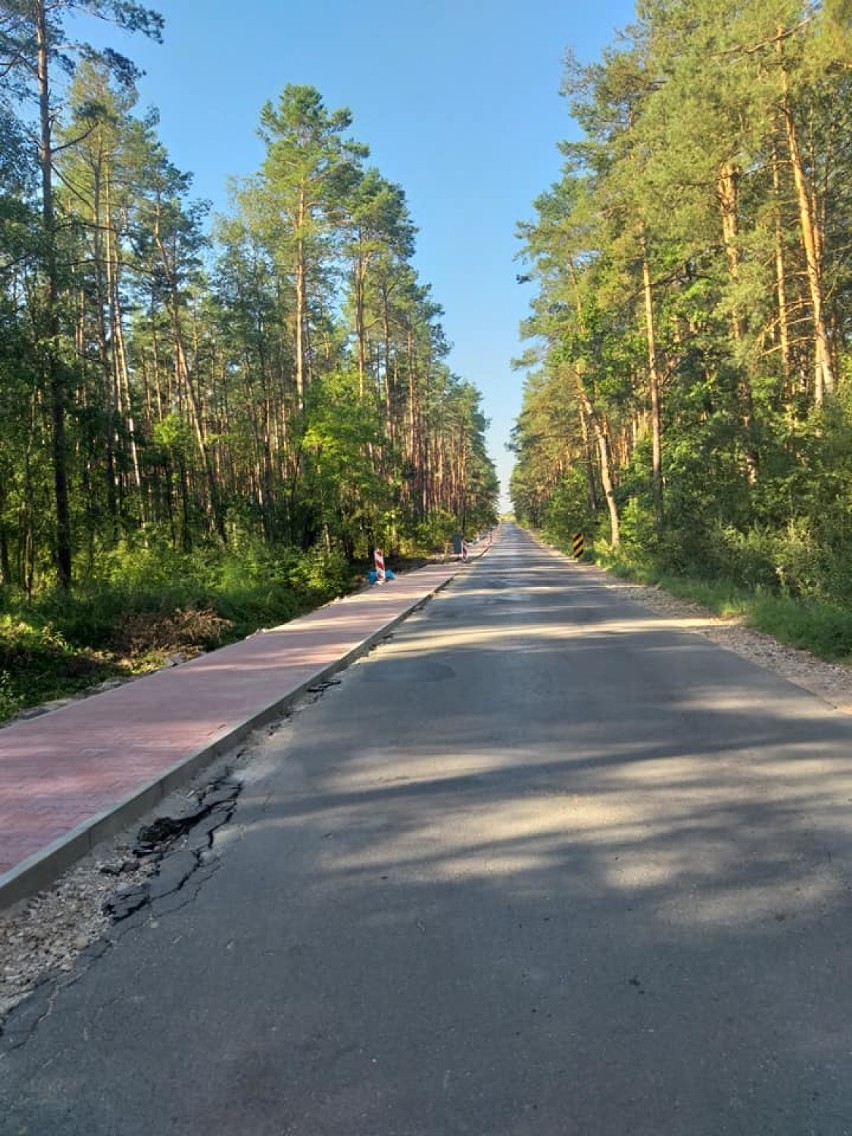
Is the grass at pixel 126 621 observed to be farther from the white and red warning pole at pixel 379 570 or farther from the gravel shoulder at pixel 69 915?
the white and red warning pole at pixel 379 570

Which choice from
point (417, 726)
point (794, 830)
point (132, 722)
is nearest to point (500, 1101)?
point (794, 830)

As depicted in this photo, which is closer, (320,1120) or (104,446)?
(320,1120)

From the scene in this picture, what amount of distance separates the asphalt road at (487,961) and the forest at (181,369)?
635cm

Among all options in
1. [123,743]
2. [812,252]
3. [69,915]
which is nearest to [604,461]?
[812,252]

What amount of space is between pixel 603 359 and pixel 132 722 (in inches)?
1052

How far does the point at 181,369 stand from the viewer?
3547 centimetres

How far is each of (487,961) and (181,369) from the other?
3599 centimetres

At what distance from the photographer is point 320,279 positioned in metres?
34.9

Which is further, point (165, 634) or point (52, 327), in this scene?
point (52, 327)

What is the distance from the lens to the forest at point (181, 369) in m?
13.8

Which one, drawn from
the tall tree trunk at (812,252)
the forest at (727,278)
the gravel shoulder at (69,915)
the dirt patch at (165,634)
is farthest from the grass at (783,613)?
the dirt patch at (165,634)

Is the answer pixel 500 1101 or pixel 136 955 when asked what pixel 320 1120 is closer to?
pixel 500 1101

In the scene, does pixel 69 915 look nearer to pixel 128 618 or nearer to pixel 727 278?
pixel 128 618

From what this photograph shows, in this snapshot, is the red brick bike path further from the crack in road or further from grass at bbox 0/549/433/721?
grass at bbox 0/549/433/721
